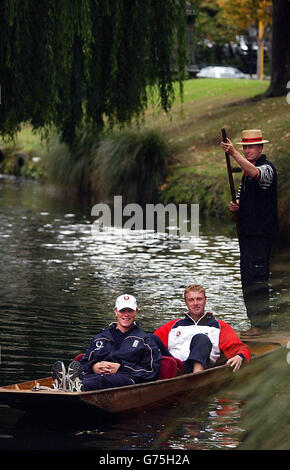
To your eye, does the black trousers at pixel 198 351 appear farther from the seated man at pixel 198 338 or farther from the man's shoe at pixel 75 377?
the man's shoe at pixel 75 377

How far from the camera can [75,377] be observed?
9156 millimetres

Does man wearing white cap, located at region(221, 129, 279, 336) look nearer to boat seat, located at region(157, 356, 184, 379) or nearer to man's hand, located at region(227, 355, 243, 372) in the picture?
man's hand, located at region(227, 355, 243, 372)

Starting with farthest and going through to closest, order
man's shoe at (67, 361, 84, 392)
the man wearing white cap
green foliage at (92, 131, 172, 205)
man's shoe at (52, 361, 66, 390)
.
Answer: green foliage at (92, 131, 172, 205)
the man wearing white cap
man's shoe at (67, 361, 84, 392)
man's shoe at (52, 361, 66, 390)

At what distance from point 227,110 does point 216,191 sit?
886cm

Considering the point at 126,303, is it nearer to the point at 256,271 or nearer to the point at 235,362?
the point at 235,362

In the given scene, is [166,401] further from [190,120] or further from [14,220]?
[190,120]

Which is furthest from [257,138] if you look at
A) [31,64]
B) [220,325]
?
[31,64]

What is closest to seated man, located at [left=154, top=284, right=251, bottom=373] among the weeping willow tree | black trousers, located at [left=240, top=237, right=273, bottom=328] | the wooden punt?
the wooden punt

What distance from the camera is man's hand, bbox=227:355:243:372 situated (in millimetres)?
9688

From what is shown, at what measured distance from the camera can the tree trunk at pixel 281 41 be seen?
3084 cm

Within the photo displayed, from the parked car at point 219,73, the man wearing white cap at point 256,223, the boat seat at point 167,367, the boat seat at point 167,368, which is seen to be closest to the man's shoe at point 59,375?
the boat seat at point 167,367

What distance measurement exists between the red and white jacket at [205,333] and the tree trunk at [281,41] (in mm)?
21745

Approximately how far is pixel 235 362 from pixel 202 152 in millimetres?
19585

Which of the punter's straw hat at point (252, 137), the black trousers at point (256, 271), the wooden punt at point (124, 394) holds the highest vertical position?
the punter's straw hat at point (252, 137)
